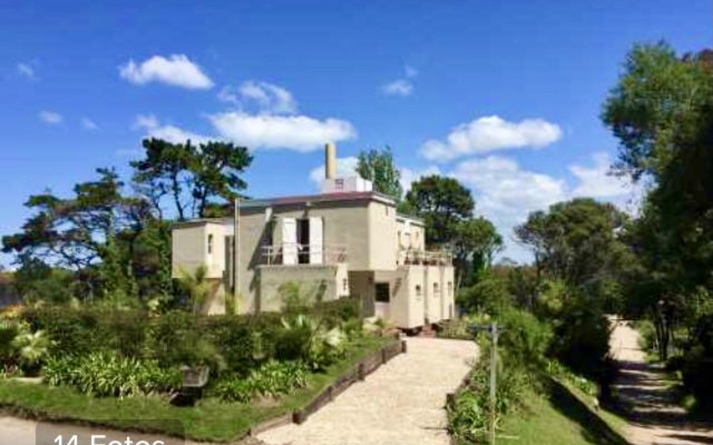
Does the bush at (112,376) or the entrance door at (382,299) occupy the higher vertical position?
the entrance door at (382,299)

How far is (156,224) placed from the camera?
4744 centimetres

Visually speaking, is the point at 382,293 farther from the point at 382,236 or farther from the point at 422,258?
the point at 422,258

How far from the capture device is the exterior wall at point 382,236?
30406 mm

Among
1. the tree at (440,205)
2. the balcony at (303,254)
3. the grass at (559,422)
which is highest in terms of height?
the tree at (440,205)

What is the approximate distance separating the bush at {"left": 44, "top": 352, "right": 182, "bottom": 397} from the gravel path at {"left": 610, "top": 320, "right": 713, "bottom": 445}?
1429 cm

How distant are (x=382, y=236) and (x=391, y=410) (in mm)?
15241

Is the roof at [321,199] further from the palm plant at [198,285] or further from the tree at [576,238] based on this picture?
the tree at [576,238]

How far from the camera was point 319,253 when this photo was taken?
103ft

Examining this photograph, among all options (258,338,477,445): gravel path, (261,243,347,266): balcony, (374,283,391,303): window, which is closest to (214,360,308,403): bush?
(258,338,477,445): gravel path

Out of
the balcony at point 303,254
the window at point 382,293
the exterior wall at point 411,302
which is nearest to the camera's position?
the balcony at point 303,254

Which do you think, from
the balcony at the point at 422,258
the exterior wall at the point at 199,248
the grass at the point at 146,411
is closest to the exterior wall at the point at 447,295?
the balcony at the point at 422,258

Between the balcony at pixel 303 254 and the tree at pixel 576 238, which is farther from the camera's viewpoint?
the tree at pixel 576 238

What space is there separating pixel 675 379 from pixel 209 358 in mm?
29716

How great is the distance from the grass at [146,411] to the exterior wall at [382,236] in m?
14.2
